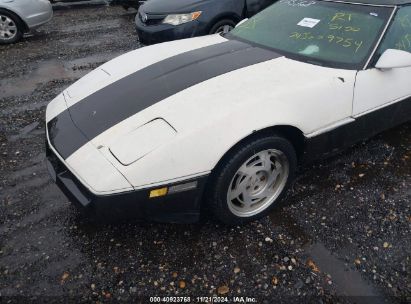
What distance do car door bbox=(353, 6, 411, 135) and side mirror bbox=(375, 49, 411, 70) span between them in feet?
0.24

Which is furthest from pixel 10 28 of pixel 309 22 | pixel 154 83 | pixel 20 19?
pixel 309 22

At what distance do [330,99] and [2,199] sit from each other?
2.67 meters

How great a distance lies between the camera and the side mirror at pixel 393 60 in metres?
2.46

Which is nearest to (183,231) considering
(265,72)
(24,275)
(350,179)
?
(24,275)

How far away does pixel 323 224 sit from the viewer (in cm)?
251

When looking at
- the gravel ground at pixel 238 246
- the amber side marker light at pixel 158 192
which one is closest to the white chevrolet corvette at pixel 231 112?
the amber side marker light at pixel 158 192

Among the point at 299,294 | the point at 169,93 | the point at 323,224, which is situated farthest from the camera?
the point at 323,224

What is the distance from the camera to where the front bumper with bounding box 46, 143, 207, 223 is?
1927 millimetres

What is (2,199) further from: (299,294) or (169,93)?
(299,294)

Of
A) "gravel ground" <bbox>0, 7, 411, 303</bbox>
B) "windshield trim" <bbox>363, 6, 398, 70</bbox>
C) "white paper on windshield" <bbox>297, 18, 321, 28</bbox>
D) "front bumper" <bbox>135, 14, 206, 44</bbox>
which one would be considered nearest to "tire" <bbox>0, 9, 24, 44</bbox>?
"front bumper" <bbox>135, 14, 206, 44</bbox>

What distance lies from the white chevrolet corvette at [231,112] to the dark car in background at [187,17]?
209 centimetres

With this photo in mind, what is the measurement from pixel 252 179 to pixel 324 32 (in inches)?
55.1

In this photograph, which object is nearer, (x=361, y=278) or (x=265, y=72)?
(x=361, y=278)

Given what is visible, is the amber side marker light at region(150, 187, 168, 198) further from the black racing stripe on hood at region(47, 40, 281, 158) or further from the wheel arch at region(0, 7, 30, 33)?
the wheel arch at region(0, 7, 30, 33)
